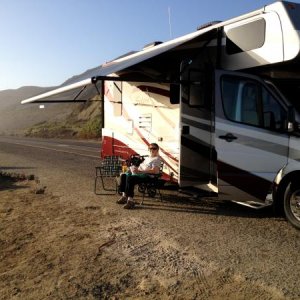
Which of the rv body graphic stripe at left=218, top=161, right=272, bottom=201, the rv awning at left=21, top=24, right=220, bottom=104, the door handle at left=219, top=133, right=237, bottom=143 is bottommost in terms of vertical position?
the rv body graphic stripe at left=218, top=161, right=272, bottom=201

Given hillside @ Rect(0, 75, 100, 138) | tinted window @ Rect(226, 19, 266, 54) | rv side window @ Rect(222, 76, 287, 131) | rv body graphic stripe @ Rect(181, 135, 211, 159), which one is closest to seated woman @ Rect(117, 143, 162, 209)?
rv body graphic stripe @ Rect(181, 135, 211, 159)

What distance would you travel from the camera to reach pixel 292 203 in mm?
7117

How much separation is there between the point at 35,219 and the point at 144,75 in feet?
12.7

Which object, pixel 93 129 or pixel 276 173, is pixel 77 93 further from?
pixel 93 129

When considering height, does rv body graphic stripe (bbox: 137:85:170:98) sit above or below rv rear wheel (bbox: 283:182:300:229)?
above

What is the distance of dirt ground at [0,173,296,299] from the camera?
481 cm

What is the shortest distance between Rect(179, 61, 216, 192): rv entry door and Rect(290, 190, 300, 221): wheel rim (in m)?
1.93

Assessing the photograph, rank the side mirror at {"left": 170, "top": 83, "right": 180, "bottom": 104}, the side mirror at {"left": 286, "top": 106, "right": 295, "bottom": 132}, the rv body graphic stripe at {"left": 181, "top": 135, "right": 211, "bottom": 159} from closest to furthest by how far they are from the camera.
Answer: the side mirror at {"left": 286, "top": 106, "right": 295, "bottom": 132}, the rv body graphic stripe at {"left": 181, "top": 135, "right": 211, "bottom": 159}, the side mirror at {"left": 170, "top": 83, "right": 180, "bottom": 104}

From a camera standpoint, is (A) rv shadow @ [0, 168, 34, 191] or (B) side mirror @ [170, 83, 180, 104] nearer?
(B) side mirror @ [170, 83, 180, 104]

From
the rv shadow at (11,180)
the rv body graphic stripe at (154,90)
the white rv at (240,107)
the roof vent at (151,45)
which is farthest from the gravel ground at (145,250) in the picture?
the roof vent at (151,45)

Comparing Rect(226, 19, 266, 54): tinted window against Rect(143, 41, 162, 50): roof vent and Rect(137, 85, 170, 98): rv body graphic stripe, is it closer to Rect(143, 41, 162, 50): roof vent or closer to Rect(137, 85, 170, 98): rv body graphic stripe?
Rect(137, 85, 170, 98): rv body graphic stripe

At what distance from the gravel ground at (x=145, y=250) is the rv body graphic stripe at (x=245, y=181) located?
1.63 feet

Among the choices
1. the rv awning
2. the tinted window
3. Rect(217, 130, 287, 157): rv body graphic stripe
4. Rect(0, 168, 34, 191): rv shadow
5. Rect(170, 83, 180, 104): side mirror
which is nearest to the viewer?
Rect(217, 130, 287, 157): rv body graphic stripe

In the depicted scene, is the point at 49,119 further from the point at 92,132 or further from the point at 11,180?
the point at 11,180
